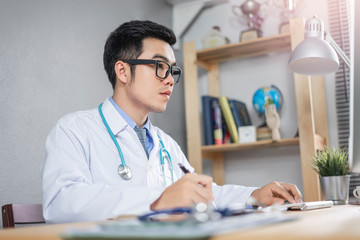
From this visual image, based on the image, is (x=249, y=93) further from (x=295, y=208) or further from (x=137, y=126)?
(x=295, y=208)

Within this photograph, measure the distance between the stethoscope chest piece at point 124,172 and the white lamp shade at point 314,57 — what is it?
0.99 metres

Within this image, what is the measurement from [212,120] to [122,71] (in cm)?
130

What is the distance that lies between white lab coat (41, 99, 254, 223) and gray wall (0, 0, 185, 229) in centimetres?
55

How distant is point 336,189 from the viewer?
1.69 m

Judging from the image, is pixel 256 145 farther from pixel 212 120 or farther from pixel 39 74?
pixel 39 74

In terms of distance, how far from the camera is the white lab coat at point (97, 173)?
99cm

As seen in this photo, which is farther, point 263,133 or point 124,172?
point 263,133

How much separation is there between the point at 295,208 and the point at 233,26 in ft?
7.59

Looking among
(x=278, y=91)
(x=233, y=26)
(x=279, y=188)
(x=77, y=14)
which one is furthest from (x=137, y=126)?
(x=233, y=26)

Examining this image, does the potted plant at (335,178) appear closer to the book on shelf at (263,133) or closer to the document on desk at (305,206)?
the document on desk at (305,206)

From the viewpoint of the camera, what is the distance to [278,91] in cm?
296

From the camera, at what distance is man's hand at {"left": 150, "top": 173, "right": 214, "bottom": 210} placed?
0.89 meters

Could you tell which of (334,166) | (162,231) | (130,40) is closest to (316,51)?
(334,166)

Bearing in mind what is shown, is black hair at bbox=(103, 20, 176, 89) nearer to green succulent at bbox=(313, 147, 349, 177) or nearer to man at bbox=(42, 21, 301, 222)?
man at bbox=(42, 21, 301, 222)
